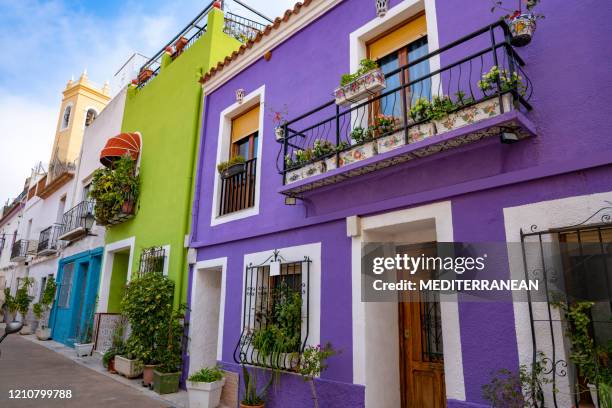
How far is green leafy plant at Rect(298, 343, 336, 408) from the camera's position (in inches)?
191

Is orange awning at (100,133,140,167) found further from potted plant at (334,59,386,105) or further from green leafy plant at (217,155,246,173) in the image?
potted plant at (334,59,386,105)

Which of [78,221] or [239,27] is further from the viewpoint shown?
[78,221]

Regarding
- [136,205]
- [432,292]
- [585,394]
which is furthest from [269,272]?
[136,205]

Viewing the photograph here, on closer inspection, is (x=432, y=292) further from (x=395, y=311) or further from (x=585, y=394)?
(x=585, y=394)

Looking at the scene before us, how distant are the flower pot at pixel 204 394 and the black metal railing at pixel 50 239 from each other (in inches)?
503

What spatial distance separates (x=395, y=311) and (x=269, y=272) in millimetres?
2147

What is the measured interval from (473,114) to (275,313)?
152 inches

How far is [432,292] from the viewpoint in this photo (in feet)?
16.8

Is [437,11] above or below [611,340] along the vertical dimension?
above

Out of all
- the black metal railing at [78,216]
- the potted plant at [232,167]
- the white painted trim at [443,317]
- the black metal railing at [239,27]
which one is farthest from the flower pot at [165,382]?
the black metal railing at [239,27]

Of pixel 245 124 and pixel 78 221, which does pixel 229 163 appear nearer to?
pixel 245 124

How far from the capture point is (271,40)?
24.9 feet

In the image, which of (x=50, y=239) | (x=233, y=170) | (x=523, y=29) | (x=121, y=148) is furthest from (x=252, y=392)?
(x=50, y=239)

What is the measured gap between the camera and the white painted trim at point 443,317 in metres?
4.04
